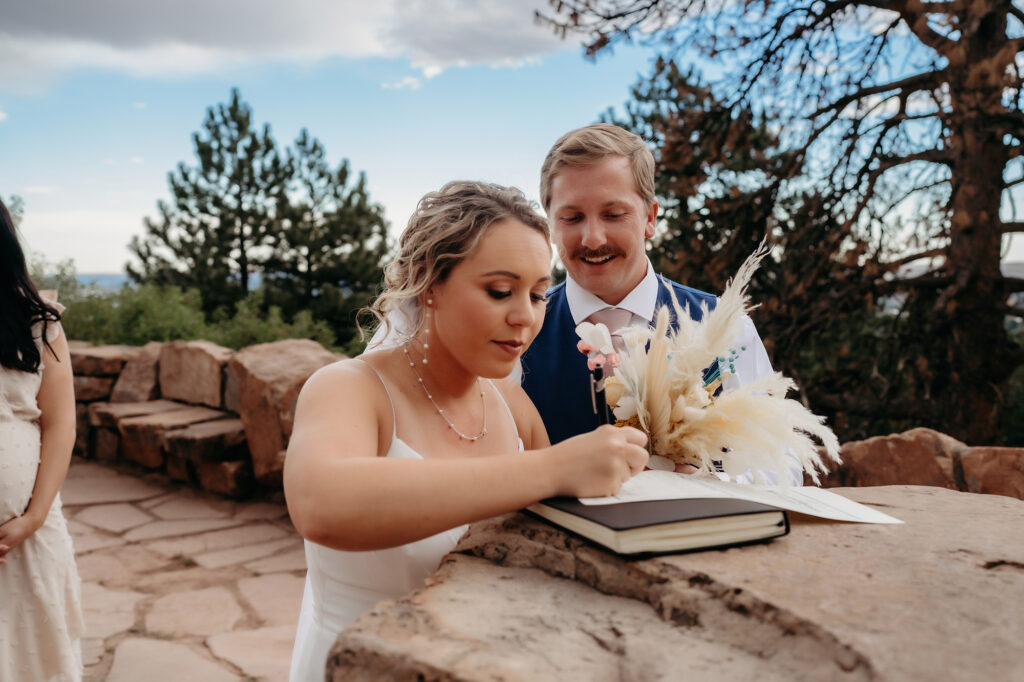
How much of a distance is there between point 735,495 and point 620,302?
51.4 inches

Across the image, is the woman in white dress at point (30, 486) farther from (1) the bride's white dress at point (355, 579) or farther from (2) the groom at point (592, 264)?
(2) the groom at point (592, 264)

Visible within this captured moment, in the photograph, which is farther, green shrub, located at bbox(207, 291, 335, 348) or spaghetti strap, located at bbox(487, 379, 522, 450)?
green shrub, located at bbox(207, 291, 335, 348)

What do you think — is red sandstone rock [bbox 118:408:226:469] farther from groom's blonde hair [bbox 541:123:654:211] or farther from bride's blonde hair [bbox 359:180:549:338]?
bride's blonde hair [bbox 359:180:549:338]

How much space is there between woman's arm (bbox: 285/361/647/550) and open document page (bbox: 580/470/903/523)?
1.5 inches

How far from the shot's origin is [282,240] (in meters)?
13.1

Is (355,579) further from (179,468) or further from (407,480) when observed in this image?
(179,468)

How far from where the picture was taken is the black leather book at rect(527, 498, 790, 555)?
1112 mm

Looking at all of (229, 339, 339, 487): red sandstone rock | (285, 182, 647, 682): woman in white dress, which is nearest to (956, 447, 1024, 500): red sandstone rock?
(285, 182, 647, 682): woman in white dress

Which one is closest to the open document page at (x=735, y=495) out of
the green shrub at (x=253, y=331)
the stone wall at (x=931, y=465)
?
the stone wall at (x=931, y=465)

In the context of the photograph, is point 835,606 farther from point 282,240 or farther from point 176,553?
point 282,240

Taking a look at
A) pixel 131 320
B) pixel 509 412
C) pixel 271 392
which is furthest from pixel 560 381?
pixel 131 320

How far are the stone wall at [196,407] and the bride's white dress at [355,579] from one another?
13.9 feet

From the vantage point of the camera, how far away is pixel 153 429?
6.62 m

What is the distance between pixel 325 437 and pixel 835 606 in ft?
2.64
